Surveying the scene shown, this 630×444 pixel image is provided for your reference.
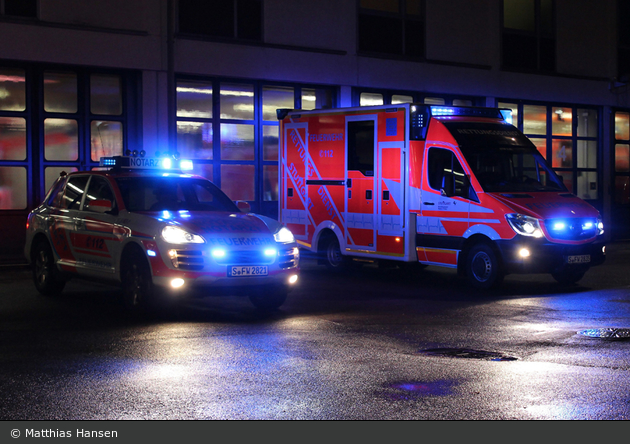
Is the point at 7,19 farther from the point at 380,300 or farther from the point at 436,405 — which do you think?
the point at 436,405

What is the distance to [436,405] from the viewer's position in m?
6.03

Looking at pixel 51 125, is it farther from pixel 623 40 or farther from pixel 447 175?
pixel 623 40

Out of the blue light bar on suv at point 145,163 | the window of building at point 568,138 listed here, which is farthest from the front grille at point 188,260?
the window of building at point 568,138

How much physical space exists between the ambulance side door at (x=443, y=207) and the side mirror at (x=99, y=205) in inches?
218

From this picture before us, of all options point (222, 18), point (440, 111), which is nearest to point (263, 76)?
point (222, 18)

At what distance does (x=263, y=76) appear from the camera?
21984 mm

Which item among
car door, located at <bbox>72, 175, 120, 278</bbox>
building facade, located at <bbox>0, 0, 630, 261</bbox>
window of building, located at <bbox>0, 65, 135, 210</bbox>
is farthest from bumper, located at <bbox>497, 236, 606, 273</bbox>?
window of building, located at <bbox>0, 65, 135, 210</bbox>

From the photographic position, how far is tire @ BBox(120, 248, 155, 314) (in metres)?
10.2

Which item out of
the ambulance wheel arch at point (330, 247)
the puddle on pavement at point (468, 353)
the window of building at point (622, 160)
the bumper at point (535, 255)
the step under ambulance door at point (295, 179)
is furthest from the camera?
the window of building at point (622, 160)

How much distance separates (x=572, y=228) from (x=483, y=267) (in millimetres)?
1474

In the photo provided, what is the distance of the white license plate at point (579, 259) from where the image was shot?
13141 mm

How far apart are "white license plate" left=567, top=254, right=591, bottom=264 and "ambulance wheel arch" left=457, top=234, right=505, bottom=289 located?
105cm

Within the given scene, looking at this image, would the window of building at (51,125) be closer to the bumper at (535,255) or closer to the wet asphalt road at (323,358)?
the wet asphalt road at (323,358)

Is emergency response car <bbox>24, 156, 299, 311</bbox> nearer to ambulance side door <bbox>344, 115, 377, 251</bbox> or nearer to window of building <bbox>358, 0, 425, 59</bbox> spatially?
ambulance side door <bbox>344, 115, 377, 251</bbox>
